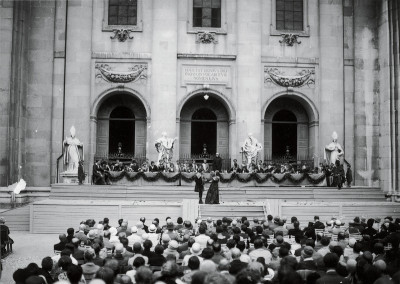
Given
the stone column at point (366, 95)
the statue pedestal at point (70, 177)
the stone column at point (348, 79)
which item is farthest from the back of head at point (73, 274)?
the stone column at point (366, 95)

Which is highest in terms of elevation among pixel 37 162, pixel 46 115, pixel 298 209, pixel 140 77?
Answer: pixel 140 77

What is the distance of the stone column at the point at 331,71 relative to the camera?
3347 centimetres

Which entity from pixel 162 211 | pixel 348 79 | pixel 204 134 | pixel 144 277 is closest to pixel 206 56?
pixel 204 134

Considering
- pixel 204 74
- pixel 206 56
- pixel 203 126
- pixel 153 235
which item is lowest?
pixel 153 235

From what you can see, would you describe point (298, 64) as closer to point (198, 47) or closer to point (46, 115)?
point (198, 47)

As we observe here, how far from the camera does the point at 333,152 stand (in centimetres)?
3186

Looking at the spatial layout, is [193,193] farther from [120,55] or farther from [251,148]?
[120,55]

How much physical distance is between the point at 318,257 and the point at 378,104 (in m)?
25.2

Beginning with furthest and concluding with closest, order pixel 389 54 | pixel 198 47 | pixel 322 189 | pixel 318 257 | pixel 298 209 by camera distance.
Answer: pixel 198 47 < pixel 389 54 < pixel 322 189 < pixel 298 209 < pixel 318 257

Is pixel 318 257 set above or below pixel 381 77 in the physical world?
below

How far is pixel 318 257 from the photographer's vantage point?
998 centimetres

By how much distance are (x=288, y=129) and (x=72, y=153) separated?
12925mm

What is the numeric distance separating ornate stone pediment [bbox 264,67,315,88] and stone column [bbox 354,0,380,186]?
2.85m

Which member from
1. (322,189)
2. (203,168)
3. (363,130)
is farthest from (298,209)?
(363,130)
